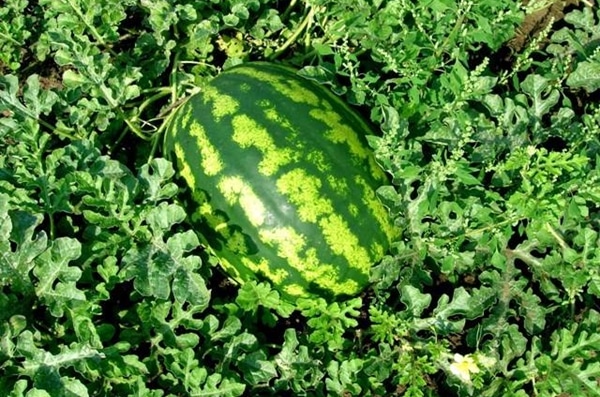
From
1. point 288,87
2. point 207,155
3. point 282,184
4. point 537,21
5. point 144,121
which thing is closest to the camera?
point 282,184

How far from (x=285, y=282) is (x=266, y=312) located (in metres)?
0.23

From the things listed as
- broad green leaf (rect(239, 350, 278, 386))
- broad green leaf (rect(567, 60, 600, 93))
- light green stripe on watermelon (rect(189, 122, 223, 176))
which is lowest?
broad green leaf (rect(239, 350, 278, 386))

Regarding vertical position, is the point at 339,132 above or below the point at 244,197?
above

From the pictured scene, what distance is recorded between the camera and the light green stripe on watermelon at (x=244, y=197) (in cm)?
302

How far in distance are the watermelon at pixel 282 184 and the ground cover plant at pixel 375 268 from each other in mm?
96

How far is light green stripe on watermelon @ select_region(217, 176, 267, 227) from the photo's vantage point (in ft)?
9.92

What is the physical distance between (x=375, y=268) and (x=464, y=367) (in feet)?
1.72

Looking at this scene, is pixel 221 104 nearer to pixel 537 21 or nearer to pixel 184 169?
pixel 184 169

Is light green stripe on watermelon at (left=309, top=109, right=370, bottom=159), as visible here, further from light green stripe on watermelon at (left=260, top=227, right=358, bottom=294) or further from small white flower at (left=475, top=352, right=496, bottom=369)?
small white flower at (left=475, top=352, right=496, bottom=369)

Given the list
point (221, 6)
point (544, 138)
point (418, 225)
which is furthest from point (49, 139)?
point (544, 138)

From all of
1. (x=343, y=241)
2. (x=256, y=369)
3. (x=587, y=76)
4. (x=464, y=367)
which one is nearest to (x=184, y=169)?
(x=343, y=241)

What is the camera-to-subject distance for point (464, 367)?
10.1 feet

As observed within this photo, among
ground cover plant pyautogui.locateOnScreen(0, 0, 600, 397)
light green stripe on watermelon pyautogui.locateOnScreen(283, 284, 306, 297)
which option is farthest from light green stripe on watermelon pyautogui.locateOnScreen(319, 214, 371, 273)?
light green stripe on watermelon pyautogui.locateOnScreen(283, 284, 306, 297)

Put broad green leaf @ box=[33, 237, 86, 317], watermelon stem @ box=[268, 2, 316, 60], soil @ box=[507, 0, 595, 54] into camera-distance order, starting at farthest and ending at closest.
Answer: soil @ box=[507, 0, 595, 54]
watermelon stem @ box=[268, 2, 316, 60]
broad green leaf @ box=[33, 237, 86, 317]
